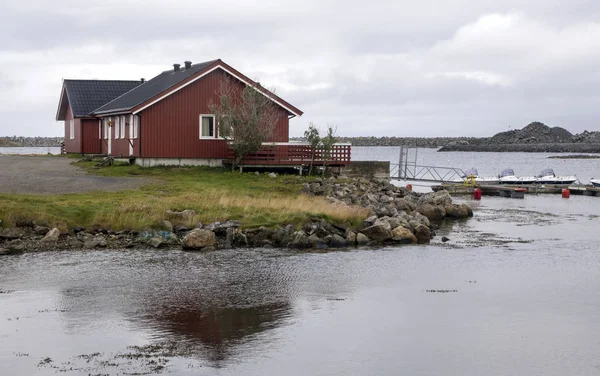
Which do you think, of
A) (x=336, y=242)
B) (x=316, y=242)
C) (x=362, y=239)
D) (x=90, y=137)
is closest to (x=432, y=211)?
(x=362, y=239)

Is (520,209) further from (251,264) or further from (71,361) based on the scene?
(71,361)

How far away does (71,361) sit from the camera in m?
13.7

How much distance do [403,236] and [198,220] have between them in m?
7.17

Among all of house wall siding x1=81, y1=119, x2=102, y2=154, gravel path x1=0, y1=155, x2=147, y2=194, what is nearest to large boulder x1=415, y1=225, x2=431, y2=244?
gravel path x1=0, y1=155, x2=147, y2=194

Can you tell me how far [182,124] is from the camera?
1633 inches

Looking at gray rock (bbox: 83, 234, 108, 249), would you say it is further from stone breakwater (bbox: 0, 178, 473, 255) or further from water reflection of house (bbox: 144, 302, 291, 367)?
water reflection of house (bbox: 144, 302, 291, 367)

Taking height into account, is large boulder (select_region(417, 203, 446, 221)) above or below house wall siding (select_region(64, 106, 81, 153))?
below

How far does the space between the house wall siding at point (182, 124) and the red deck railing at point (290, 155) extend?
1.87 metres

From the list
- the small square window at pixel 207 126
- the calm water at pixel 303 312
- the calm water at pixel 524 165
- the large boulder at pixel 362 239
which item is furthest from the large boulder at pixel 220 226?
the calm water at pixel 524 165

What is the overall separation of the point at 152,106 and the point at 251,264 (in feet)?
65.8

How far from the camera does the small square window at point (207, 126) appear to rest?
41875 mm

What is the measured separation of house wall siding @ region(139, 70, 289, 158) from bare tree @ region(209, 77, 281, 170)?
698 mm

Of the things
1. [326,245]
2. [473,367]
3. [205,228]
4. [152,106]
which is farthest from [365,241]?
[152,106]

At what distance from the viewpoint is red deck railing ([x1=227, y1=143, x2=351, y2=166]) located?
40562mm
